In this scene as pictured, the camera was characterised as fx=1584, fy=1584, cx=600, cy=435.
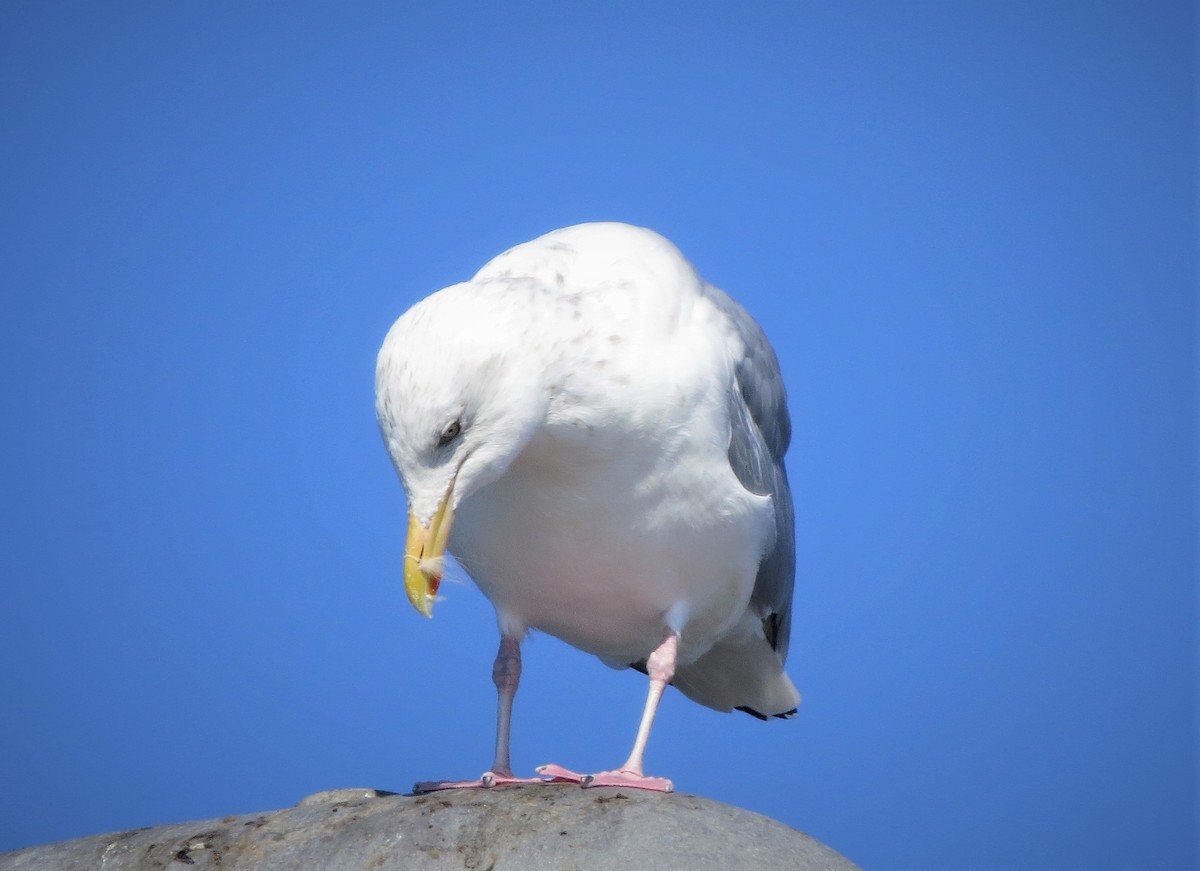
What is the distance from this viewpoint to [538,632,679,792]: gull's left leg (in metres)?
4.03

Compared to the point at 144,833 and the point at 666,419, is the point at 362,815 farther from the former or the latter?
the point at 666,419

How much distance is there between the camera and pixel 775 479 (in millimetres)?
4637

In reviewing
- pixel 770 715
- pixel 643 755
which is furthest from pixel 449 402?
pixel 770 715

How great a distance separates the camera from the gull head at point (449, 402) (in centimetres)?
349

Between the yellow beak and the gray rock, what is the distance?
1.94 feet

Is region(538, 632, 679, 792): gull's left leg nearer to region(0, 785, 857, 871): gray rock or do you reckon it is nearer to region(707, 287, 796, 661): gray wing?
region(0, 785, 857, 871): gray rock

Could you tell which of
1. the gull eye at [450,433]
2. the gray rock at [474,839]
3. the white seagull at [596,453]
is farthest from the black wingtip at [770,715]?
the gull eye at [450,433]

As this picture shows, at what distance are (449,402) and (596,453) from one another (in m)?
0.53

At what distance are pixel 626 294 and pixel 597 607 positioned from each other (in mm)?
901

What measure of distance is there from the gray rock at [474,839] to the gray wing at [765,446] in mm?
838

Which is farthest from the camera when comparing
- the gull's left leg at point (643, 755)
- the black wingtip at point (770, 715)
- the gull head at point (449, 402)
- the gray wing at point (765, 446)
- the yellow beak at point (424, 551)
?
the black wingtip at point (770, 715)

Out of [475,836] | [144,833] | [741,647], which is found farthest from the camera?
[741,647]

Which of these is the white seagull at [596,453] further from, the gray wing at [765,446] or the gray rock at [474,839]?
the gray rock at [474,839]

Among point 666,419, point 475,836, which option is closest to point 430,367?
point 666,419
